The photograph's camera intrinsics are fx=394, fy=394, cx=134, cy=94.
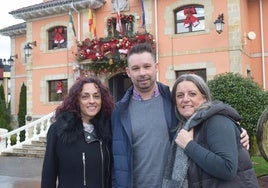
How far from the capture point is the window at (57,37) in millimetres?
17984

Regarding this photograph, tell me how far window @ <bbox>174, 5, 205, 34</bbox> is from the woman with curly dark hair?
12210 millimetres

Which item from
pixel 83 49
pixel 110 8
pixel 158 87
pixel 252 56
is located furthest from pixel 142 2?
pixel 158 87

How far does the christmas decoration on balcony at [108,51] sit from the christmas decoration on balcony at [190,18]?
4.97 feet

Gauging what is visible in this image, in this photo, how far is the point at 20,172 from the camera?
10.3 meters

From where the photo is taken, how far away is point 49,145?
3172 mm

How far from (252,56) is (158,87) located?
1368 cm

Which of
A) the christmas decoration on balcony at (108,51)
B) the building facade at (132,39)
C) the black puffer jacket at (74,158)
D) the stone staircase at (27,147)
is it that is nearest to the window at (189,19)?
the building facade at (132,39)

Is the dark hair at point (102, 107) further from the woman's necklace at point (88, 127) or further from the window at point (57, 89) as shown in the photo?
the window at point (57, 89)

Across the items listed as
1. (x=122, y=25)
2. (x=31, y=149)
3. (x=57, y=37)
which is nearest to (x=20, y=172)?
(x=31, y=149)

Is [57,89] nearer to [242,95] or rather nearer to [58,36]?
[58,36]

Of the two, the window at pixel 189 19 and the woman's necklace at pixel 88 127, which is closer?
the woman's necklace at pixel 88 127

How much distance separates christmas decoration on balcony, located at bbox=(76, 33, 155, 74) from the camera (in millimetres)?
15320

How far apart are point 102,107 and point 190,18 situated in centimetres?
1221

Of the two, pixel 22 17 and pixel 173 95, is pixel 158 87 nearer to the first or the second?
pixel 173 95
